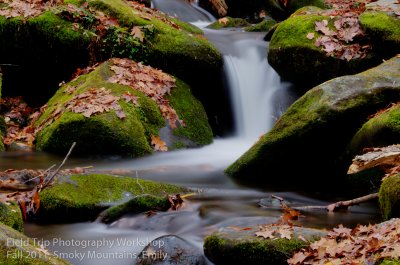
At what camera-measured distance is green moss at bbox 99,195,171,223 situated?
14.6 feet

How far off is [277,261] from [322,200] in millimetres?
1999

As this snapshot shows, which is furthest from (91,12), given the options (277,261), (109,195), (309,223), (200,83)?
(277,261)

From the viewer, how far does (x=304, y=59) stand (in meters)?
8.26

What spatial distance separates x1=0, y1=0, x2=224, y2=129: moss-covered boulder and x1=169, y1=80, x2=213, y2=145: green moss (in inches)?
17.8

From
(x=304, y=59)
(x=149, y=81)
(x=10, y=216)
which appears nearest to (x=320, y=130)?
(x=304, y=59)

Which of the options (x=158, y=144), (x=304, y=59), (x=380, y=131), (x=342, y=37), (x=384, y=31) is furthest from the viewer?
(x=304, y=59)

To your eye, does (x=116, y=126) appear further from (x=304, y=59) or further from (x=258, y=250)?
(x=258, y=250)

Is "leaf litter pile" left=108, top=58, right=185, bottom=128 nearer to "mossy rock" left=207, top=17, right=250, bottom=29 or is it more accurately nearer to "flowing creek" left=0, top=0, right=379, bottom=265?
"flowing creek" left=0, top=0, right=379, bottom=265

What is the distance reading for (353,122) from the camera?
223 inches

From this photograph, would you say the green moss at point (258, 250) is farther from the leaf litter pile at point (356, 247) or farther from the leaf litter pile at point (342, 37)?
the leaf litter pile at point (342, 37)

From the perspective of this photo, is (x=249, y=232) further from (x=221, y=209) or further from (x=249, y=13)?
(x=249, y=13)

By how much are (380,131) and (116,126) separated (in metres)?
3.70

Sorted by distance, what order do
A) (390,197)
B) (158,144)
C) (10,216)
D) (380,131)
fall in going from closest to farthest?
(10,216) → (390,197) → (380,131) → (158,144)

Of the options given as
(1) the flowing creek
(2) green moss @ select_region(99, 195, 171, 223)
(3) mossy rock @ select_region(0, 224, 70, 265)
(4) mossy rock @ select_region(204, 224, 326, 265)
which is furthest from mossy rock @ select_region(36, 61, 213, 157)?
(3) mossy rock @ select_region(0, 224, 70, 265)
